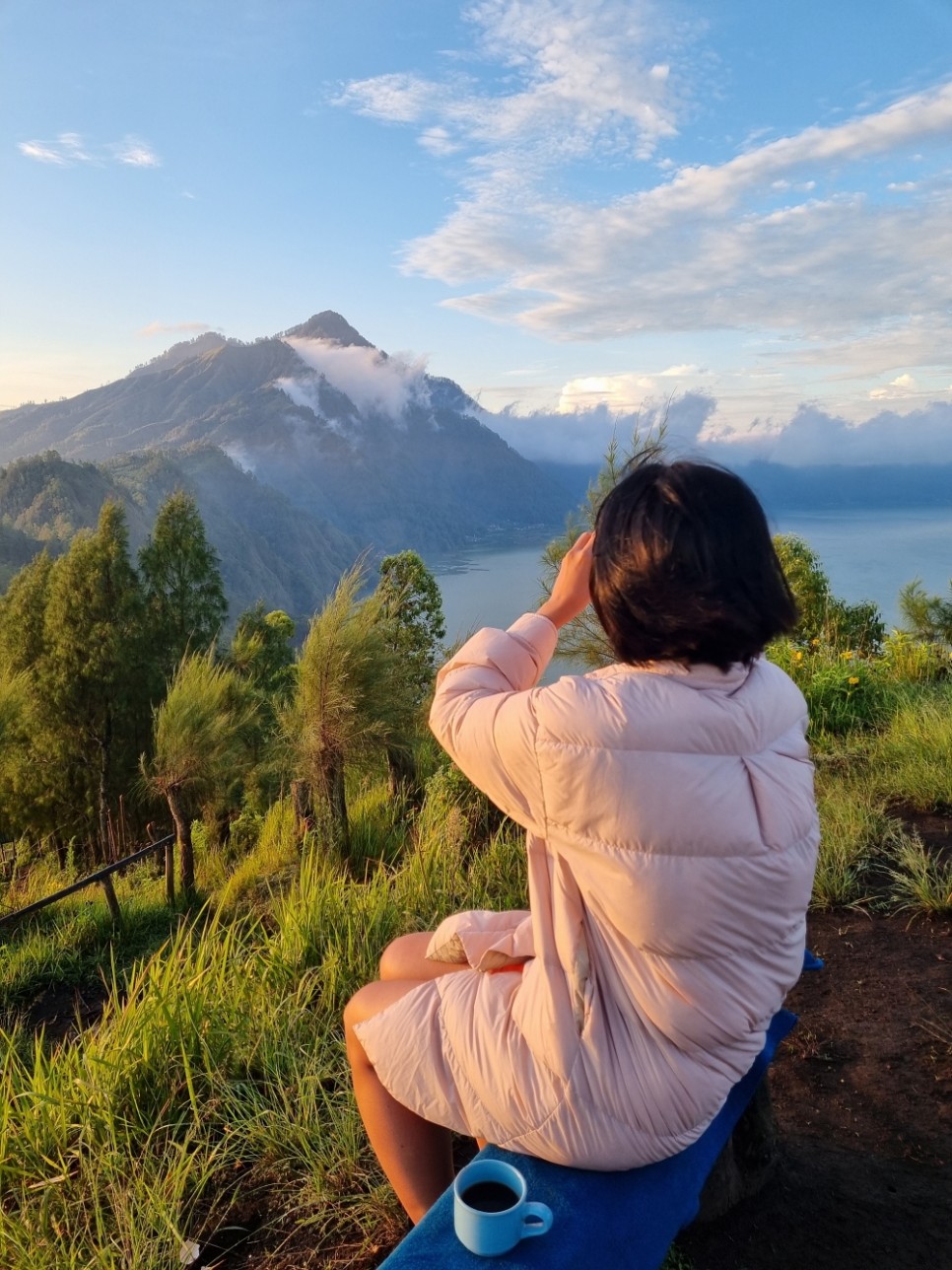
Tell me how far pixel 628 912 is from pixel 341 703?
3.52 metres

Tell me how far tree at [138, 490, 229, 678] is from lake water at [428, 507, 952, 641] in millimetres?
5757

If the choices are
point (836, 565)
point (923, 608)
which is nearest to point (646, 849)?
point (836, 565)

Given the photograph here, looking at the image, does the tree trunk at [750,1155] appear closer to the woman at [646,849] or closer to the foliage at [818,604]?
the woman at [646,849]

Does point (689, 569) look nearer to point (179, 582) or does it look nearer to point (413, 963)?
point (413, 963)

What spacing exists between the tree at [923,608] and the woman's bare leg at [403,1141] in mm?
18474

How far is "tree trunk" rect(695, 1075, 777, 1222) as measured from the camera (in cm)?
166

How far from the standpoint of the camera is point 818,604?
11.4 m

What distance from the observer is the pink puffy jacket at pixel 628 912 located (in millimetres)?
1054

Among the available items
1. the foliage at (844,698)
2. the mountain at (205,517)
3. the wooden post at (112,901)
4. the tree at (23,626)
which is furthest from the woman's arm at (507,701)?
the mountain at (205,517)

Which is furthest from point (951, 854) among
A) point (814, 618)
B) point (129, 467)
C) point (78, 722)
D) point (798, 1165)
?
point (129, 467)

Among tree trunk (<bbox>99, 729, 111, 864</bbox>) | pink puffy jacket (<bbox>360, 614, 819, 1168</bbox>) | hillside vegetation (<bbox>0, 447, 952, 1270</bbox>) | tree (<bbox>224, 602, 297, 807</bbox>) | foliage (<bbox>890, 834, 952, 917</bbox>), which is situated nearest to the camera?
pink puffy jacket (<bbox>360, 614, 819, 1168</bbox>)

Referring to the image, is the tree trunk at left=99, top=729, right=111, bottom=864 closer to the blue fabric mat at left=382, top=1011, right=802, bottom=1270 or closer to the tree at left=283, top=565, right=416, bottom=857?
the tree at left=283, top=565, right=416, bottom=857

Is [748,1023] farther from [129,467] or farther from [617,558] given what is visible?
[129,467]

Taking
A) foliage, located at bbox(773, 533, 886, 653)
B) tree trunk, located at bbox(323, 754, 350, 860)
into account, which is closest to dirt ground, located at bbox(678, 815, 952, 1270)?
tree trunk, located at bbox(323, 754, 350, 860)
